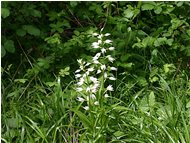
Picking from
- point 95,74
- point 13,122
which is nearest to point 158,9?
point 95,74

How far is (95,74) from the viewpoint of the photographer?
3.41 meters

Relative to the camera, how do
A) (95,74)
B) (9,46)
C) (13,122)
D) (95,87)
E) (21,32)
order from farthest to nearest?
1. (21,32)
2. (9,46)
3. (95,74)
4. (13,122)
5. (95,87)

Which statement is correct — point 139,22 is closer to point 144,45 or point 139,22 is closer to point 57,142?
point 144,45

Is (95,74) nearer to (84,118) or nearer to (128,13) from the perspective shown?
(84,118)

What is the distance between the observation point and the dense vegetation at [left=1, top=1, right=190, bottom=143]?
2920 mm

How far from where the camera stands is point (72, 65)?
392 cm

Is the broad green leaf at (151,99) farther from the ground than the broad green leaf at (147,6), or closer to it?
closer to it

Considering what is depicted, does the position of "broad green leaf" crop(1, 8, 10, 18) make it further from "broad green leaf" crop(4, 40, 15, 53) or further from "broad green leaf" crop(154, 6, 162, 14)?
"broad green leaf" crop(154, 6, 162, 14)

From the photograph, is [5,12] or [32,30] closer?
[5,12]

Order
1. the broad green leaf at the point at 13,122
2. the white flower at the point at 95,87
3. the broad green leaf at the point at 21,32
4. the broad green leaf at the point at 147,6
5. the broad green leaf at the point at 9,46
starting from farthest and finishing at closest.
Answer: the broad green leaf at the point at 147,6 → the broad green leaf at the point at 21,32 → the broad green leaf at the point at 9,46 → the broad green leaf at the point at 13,122 → the white flower at the point at 95,87

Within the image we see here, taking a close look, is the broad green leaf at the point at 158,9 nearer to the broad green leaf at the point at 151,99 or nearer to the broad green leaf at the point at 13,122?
the broad green leaf at the point at 151,99

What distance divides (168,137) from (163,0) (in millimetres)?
1461

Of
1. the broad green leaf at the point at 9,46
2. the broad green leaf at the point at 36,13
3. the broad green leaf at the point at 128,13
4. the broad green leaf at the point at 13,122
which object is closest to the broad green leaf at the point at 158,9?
the broad green leaf at the point at 128,13

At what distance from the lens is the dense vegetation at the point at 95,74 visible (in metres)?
2.92
